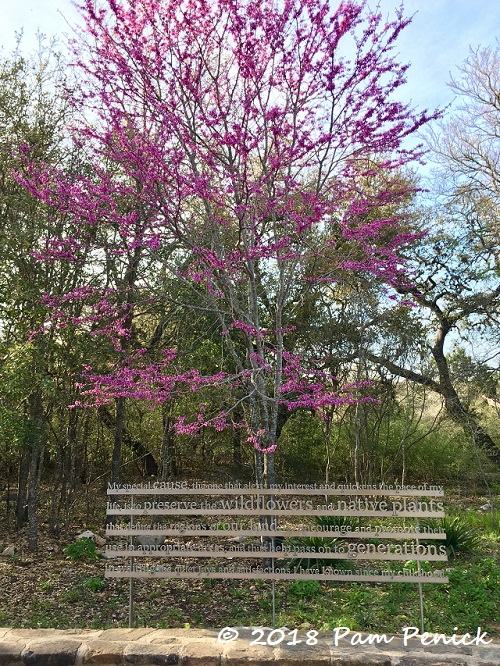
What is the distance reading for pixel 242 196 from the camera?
14.9 feet

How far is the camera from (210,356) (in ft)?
21.9

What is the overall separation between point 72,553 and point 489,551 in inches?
168

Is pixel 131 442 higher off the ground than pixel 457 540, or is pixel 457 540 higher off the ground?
pixel 131 442

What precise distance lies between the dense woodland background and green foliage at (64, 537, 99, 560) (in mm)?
686

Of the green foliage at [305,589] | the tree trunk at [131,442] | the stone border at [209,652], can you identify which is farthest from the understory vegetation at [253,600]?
the tree trunk at [131,442]

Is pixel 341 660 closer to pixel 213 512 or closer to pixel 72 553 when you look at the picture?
pixel 213 512

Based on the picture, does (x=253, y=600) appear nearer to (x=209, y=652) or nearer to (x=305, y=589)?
(x=305, y=589)

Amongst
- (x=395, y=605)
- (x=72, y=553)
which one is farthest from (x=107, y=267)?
(x=395, y=605)

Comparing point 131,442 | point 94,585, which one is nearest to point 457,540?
point 94,585

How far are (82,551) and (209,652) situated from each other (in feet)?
9.75

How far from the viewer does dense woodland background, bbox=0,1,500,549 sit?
588 centimetres

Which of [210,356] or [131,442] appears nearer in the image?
[210,356]

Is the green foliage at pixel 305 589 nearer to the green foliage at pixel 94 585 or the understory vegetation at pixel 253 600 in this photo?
the understory vegetation at pixel 253 600

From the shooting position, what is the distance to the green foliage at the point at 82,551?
17.6ft
